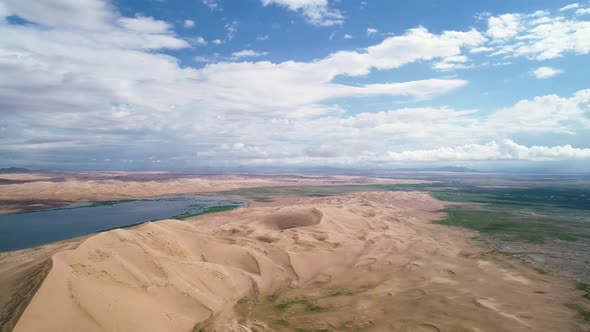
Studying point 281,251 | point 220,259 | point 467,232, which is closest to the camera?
point 220,259

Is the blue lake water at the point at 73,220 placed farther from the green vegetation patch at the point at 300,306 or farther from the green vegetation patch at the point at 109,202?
the green vegetation patch at the point at 300,306

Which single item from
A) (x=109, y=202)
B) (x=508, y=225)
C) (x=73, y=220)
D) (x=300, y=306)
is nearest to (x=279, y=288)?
(x=300, y=306)

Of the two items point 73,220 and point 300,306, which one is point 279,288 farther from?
point 73,220

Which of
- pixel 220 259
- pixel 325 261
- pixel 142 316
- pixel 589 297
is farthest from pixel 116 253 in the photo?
pixel 589 297

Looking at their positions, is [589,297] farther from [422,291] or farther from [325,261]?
[325,261]

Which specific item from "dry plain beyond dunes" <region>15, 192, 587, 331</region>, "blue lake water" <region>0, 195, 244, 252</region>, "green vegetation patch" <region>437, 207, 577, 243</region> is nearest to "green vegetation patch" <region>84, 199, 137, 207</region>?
"blue lake water" <region>0, 195, 244, 252</region>

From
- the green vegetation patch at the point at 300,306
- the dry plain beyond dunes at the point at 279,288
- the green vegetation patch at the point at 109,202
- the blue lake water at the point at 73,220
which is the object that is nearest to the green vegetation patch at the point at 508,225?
the dry plain beyond dunes at the point at 279,288

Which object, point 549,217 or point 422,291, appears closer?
point 422,291
